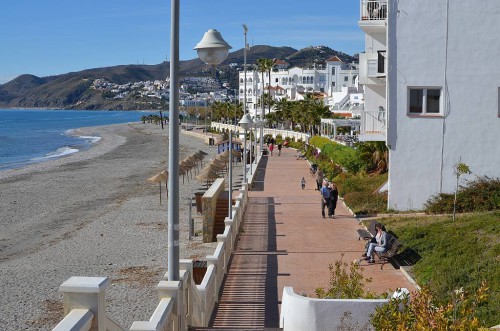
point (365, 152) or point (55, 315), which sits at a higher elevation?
point (365, 152)

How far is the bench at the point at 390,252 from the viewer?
14328mm

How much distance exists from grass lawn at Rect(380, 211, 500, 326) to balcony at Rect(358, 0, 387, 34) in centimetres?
789

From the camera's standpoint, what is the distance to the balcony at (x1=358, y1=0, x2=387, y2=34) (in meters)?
22.8

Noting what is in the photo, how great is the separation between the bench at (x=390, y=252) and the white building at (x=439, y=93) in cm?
614

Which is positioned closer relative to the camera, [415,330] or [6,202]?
[415,330]

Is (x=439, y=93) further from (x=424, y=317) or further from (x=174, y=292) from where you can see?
(x=424, y=317)

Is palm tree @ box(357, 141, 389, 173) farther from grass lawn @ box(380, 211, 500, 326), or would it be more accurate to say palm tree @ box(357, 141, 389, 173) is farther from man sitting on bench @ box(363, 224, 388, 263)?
man sitting on bench @ box(363, 224, 388, 263)

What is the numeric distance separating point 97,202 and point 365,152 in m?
16.1

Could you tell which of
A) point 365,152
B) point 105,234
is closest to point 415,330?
point 105,234

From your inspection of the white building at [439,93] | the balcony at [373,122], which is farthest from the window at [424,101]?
the balcony at [373,122]

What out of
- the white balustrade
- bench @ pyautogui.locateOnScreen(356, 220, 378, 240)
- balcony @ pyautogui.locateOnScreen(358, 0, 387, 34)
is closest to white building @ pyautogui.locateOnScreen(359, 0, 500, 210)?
Answer: balcony @ pyautogui.locateOnScreen(358, 0, 387, 34)

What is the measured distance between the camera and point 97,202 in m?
37.3

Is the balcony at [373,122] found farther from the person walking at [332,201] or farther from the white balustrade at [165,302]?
the white balustrade at [165,302]

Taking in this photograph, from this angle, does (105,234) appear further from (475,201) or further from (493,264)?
(493,264)
